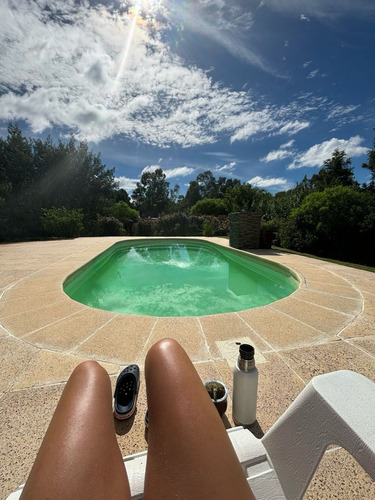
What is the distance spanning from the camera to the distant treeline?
32.9 feet

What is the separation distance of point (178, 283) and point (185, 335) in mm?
3723

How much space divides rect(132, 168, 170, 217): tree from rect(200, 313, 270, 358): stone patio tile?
117 feet

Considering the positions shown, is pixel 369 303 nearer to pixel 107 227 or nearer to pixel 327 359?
pixel 327 359

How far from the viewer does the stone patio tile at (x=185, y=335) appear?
2.06 metres

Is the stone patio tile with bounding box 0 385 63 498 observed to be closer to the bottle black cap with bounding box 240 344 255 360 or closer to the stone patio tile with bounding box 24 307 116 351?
the stone patio tile with bounding box 24 307 116 351

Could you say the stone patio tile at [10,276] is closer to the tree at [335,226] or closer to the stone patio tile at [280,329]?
the stone patio tile at [280,329]

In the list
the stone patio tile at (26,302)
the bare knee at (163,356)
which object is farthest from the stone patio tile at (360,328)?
the stone patio tile at (26,302)

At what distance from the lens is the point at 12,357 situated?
81.0 inches

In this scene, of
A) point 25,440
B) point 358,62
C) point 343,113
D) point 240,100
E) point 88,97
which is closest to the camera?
point 25,440

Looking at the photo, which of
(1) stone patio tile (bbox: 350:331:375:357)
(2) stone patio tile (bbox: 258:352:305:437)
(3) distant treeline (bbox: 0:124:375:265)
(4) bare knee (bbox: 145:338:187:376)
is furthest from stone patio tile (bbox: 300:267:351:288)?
(4) bare knee (bbox: 145:338:187:376)

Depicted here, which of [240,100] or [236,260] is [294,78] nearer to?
[240,100]

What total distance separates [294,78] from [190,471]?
47.8 feet

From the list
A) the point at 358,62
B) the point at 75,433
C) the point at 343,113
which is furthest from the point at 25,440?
the point at 343,113

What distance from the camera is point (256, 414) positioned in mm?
1438
